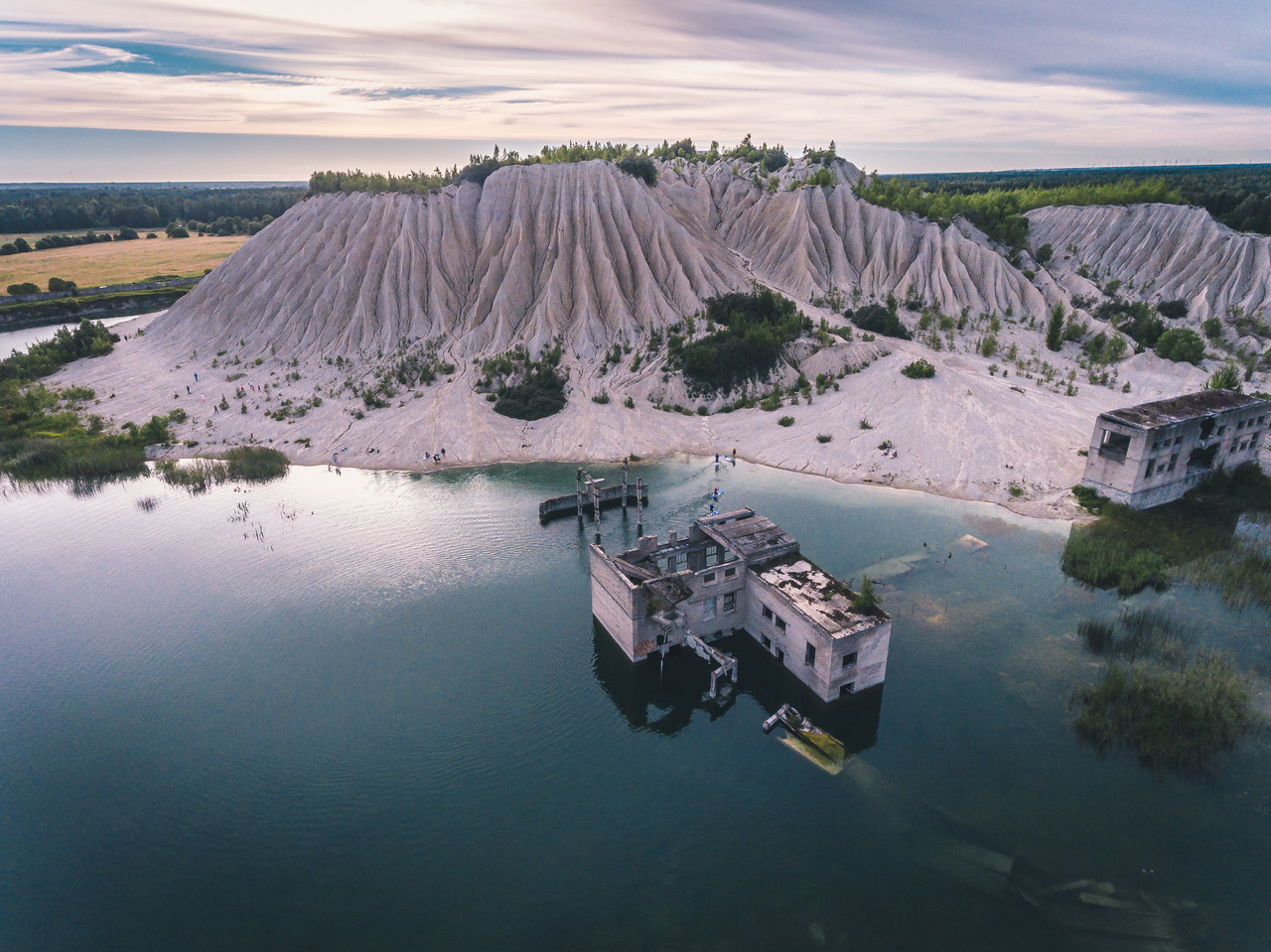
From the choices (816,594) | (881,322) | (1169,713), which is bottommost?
(1169,713)

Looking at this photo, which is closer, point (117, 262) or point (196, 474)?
point (196, 474)

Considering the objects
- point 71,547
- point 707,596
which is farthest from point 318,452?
point 707,596

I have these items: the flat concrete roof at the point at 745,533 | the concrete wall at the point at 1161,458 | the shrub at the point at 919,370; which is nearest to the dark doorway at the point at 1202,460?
the concrete wall at the point at 1161,458

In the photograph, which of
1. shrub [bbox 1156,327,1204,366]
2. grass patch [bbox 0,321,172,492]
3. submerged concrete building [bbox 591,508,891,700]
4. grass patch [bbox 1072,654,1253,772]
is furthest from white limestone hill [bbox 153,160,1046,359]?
grass patch [bbox 1072,654,1253,772]

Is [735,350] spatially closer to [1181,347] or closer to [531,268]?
[531,268]

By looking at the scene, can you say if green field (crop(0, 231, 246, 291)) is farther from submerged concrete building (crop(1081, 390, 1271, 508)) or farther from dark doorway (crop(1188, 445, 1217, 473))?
dark doorway (crop(1188, 445, 1217, 473))

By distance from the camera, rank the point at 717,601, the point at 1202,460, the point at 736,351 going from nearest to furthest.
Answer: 1. the point at 717,601
2. the point at 1202,460
3. the point at 736,351

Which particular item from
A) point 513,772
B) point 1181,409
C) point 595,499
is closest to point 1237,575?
point 1181,409

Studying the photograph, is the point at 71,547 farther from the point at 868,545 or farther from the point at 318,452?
the point at 868,545

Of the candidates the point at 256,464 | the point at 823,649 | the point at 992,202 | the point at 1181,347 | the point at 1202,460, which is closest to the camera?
the point at 823,649
